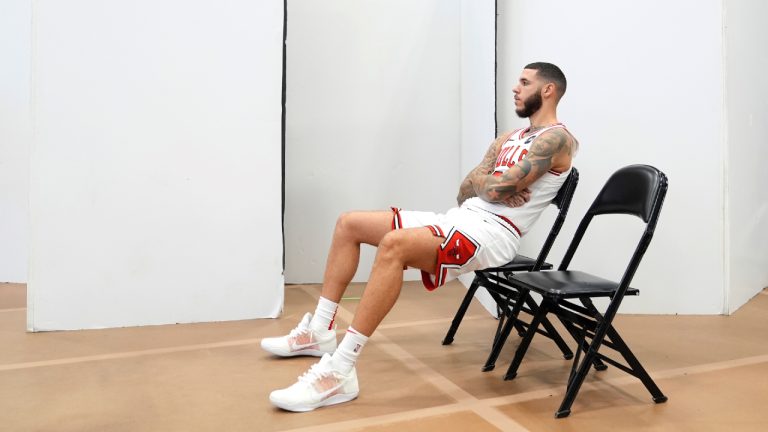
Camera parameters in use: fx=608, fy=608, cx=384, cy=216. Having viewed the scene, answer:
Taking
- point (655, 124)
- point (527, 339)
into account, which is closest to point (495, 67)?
point (655, 124)

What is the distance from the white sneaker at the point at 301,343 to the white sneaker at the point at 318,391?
532mm

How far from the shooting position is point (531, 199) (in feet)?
7.85

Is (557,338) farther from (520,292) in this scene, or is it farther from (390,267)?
(390,267)

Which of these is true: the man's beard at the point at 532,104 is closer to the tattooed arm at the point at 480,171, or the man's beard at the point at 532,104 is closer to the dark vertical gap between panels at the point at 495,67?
the tattooed arm at the point at 480,171

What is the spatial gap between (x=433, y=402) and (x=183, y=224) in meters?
1.86

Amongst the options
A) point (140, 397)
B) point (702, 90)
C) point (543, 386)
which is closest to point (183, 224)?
point (140, 397)

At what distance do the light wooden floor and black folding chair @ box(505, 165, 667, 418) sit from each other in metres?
0.12

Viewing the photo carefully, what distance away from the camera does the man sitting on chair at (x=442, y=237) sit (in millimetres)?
2072

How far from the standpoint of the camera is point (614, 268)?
3.46m

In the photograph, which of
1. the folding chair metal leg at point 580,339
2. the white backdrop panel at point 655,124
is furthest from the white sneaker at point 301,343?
the white backdrop panel at point 655,124

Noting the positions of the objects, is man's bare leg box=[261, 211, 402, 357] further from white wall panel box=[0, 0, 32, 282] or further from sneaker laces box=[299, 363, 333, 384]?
white wall panel box=[0, 0, 32, 282]

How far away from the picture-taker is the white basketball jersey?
2.36m

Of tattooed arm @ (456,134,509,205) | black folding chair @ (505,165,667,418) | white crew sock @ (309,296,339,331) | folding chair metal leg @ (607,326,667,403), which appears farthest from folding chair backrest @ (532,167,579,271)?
white crew sock @ (309,296,339,331)

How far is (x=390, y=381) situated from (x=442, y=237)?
23.9 inches
